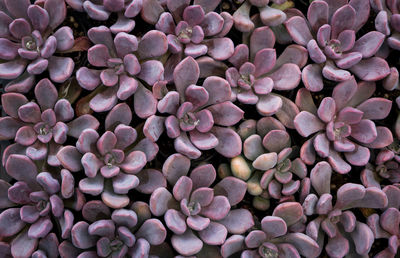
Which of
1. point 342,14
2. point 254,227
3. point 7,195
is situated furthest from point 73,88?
point 342,14

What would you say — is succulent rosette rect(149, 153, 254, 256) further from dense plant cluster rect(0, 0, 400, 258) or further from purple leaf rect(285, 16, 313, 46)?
purple leaf rect(285, 16, 313, 46)

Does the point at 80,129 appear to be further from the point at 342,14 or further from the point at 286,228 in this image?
the point at 342,14

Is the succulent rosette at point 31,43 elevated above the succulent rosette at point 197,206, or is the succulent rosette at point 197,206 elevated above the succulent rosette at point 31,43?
the succulent rosette at point 31,43

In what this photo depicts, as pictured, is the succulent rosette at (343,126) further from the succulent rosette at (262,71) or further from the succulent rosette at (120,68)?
the succulent rosette at (120,68)

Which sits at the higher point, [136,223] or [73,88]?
[73,88]

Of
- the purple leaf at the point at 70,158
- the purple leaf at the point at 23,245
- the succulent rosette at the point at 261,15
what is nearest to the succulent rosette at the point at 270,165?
the succulent rosette at the point at 261,15

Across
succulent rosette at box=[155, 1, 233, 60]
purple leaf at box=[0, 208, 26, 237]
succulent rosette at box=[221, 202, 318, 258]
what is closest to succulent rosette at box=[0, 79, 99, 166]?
purple leaf at box=[0, 208, 26, 237]

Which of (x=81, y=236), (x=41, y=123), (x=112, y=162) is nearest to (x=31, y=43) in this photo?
(x=41, y=123)
